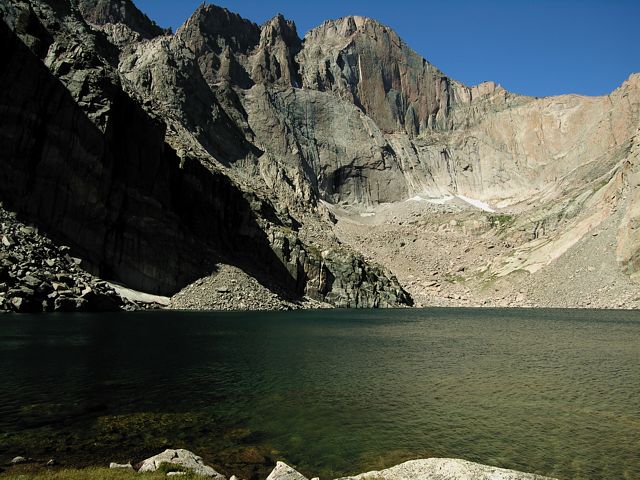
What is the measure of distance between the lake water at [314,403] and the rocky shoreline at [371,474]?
6.20 ft

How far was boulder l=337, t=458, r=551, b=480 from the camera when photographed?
13438 mm

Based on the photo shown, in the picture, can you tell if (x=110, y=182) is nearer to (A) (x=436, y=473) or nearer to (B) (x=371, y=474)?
(B) (x=371, y=474)

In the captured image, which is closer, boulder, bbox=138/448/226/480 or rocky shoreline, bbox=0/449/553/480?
rocky shoreline, bbox=0/449/553/480

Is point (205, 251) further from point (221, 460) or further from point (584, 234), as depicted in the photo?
point (584, 234)

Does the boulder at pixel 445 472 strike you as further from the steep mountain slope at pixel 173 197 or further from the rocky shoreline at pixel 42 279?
the steep mountain slope at pixel 173 197

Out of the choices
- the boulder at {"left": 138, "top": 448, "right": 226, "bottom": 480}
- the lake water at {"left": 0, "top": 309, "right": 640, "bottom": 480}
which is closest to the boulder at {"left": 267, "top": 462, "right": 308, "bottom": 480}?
the boulder at {"left": 138, "top": 448, "right": 226, "bottom": 480}

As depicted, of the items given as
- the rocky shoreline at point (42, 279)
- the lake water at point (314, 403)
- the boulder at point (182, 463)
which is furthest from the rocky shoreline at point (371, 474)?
the rocky shoreline at point (42, 279)

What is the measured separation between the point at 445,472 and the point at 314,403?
11.7 metres

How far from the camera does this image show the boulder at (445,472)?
13.4 metres

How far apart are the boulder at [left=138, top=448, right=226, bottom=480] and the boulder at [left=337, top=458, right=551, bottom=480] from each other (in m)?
3.96

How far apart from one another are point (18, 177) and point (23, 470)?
79300 mm

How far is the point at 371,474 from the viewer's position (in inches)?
572

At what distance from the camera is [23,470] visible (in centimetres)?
1412

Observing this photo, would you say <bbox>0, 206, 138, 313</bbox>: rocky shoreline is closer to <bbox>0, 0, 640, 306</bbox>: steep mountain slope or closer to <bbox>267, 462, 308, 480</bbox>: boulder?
<bbox>0, 0, 640, 306</bbox>: steep mountain slope
